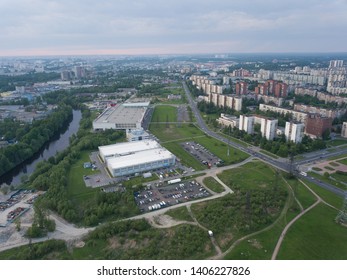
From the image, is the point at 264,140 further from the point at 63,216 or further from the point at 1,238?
the point at 1,238

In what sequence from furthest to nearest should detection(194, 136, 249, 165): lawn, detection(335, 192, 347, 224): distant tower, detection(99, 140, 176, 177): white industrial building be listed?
1. detection(194, 136, 249, 165): lawn
2. detection(99, 140, 176, 177): white industrial building
3. detection(335, 192, 347, 224): distant tower

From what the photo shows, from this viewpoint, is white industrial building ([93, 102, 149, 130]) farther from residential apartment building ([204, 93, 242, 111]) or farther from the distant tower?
the distant tower

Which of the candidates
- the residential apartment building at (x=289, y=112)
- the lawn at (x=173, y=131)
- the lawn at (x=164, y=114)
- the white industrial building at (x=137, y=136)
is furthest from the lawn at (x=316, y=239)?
the lawn at (x=164, y=114)

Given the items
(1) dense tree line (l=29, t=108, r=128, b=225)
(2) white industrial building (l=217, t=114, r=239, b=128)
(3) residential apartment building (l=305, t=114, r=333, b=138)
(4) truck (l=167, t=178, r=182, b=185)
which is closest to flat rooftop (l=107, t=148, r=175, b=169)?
(4) truck (l=167, t=178, r=182, b=185)

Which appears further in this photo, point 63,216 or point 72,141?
point 72,141

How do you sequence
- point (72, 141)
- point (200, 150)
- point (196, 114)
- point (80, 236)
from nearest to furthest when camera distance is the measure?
point (80, 236)
point (200, 150)
point (72, 141)
point (196, 114)

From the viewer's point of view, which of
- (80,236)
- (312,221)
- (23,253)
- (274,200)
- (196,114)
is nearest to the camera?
(23,253)

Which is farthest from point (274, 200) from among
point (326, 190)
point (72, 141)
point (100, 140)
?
point (72, 141)

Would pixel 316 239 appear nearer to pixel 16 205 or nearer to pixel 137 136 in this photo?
pixel 16 205

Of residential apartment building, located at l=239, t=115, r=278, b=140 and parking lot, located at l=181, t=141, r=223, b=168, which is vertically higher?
residential apartment building, located at l=239, t=115, r=278, b=140
